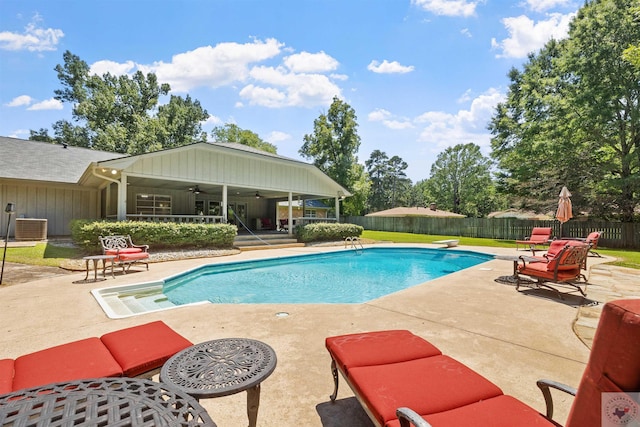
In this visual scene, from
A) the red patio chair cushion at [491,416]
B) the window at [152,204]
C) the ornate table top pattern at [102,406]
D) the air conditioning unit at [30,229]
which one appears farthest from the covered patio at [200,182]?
the red patio chair cushion at [491,416]

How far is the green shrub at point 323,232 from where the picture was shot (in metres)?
16.4

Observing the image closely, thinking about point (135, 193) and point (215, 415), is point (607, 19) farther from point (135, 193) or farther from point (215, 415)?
point (135, 193)

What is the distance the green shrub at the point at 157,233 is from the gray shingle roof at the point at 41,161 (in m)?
5.39

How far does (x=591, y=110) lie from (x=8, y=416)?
76.6 ft

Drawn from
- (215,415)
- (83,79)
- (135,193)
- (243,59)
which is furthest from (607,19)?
(83,79)

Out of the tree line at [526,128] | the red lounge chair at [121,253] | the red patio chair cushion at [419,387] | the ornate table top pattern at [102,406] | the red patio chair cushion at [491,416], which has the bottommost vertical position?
the red lounge chair at [121,253]

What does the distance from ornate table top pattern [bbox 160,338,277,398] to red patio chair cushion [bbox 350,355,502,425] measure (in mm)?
634

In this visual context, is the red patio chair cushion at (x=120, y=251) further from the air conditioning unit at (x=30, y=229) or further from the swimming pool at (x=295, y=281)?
the air conditioning unit at (x=30, y=229)

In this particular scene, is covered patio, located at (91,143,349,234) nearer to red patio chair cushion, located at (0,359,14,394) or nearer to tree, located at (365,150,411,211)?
red patio chair cushion, located at (0,359,14,394)

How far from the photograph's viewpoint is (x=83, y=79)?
103 ft

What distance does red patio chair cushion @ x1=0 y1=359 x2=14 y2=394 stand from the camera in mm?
1656

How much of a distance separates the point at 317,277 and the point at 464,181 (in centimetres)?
4041

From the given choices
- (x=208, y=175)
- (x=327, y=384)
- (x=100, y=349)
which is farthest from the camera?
(x=208, y=175)

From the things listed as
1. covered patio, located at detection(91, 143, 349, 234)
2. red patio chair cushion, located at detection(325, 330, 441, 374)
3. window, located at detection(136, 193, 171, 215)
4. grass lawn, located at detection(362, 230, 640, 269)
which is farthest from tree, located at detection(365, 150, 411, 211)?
red patio chair cushion, located at detection(325, 330, 441, 374)
